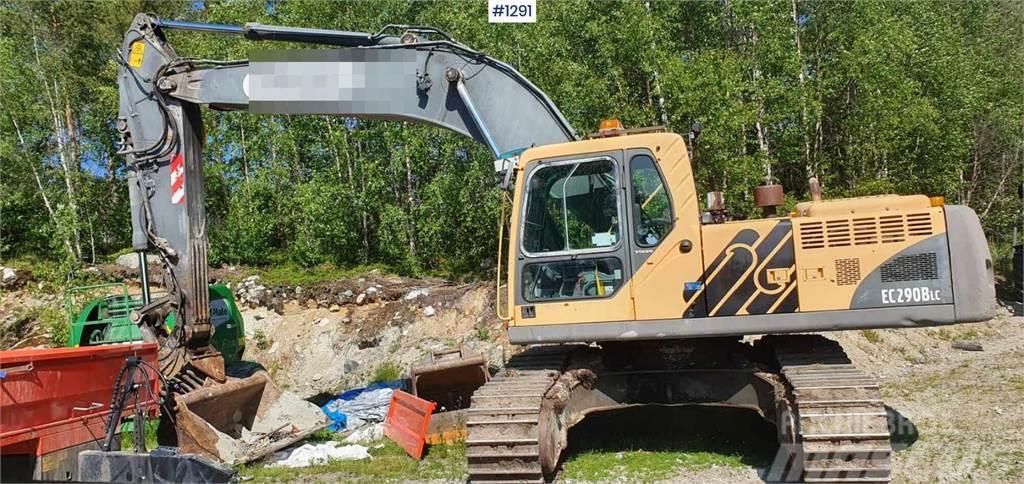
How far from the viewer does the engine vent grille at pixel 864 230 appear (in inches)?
212

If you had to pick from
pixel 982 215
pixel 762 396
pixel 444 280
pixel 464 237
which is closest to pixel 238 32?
pixel 762 396

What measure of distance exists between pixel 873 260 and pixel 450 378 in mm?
4621

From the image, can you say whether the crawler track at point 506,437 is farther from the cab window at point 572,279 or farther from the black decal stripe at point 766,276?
the black decal stripe at point 766,276

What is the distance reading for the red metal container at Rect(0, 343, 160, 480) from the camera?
5.70 metres

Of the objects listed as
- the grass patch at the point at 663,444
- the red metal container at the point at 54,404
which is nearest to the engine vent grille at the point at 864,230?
the grass patch at the point at 663,444

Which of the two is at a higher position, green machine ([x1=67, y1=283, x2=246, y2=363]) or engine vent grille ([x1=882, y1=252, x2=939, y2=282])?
engine vent grille ([x1=882, y1=252, x2=939, y2=282])

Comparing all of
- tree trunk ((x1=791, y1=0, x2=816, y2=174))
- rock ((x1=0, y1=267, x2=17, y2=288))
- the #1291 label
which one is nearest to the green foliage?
tree trunk ((x1=791, y1=0, x2=816, y2=174))

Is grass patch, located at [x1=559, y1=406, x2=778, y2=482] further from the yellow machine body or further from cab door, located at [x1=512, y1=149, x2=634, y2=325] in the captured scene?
cab door, located at [x1=512, y1=149, x2=634, y2=325]

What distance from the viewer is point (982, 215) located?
65.4 feet

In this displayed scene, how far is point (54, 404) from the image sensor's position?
6.12m

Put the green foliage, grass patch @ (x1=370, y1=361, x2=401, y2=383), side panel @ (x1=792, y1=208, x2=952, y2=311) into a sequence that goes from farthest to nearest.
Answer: the green foliage → grass patch @ (x1=370, y1=361, x2=401, y2=383) → side panel @ (x1=792, y1=208, x2=952, y2=311)

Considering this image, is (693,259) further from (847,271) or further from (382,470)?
(382,470)

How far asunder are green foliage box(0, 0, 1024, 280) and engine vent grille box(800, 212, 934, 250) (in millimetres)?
9762

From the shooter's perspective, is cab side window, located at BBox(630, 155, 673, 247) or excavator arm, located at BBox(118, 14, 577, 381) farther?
excavator arm, located at BBox(118, 14, 577, 381)
